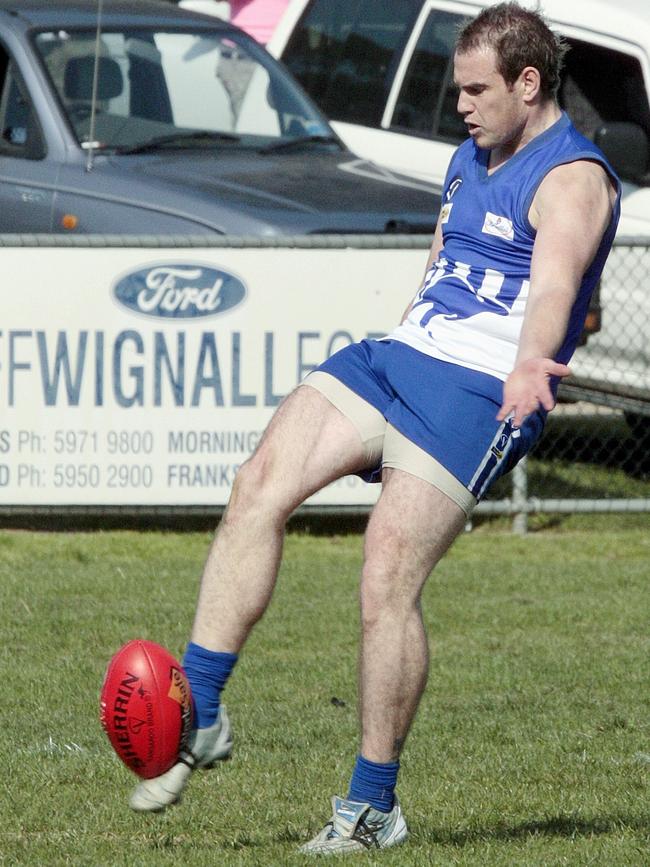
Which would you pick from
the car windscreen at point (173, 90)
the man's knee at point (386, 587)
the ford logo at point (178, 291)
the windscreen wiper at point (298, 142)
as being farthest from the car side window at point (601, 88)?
the man's knee at point (386, 587)

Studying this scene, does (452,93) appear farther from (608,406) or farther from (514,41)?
(514,41)

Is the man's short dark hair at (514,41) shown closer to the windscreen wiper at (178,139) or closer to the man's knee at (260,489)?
the man's knee at (260,489)

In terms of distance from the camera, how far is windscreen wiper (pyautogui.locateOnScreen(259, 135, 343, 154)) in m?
9.95

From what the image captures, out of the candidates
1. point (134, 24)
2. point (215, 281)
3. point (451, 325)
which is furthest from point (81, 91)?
point (451, 325)

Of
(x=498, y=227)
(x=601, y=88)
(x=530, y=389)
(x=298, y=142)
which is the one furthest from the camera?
(x=601, y=88)

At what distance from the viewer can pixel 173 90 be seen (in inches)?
392

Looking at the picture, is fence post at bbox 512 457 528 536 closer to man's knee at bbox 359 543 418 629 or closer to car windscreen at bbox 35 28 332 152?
car windscreen at bbox 35 28 332 152

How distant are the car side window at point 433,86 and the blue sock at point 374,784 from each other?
23.2 ft

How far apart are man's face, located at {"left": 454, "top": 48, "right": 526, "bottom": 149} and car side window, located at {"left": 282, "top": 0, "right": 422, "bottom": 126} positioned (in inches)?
273

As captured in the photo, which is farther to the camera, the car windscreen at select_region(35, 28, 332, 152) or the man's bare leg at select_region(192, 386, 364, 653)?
the car windscreen at select_region(35, 28, 332, 152)

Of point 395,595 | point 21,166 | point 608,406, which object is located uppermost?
point 395,595

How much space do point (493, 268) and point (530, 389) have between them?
2.08 feet

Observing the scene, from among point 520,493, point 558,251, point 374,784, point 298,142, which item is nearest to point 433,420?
point 558,251

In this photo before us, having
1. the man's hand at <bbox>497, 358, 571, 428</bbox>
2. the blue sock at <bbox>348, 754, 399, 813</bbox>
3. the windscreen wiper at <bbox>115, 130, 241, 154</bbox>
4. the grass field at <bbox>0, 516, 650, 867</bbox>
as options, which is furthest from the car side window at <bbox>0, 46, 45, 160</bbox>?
→ the man's hand at <bbox>497, 358, 571, 428</bbox>
